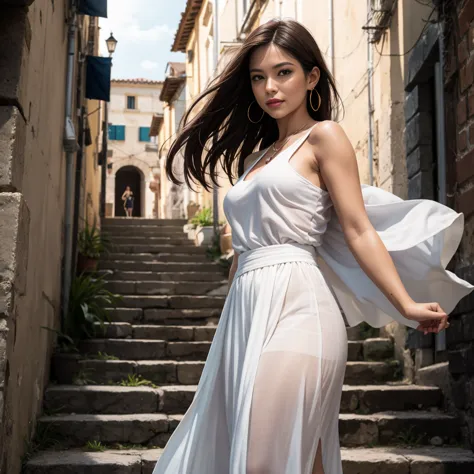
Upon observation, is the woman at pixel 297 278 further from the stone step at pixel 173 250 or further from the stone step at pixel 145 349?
the stone step at pixel 173 250

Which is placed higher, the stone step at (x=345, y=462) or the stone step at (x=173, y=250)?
the stone step at (x=173, y=250)

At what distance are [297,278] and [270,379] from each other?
0.33 meters

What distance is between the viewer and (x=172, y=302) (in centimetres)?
932

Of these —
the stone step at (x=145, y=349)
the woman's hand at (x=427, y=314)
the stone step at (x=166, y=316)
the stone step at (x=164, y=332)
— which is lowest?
the stone step at (x=145, y=349)

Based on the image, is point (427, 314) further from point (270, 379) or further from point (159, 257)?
point (159, 257)

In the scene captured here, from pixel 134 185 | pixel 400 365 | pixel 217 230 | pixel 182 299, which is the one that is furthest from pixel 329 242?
pixel 134 185

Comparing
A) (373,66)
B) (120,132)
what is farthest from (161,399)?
(120,132)

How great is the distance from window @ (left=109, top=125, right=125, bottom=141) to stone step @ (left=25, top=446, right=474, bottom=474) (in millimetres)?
39804

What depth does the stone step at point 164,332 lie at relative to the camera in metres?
8.25

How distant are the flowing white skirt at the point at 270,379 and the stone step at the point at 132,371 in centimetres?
455

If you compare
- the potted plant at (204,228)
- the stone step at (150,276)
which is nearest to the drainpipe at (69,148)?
the stone step at (150,276)

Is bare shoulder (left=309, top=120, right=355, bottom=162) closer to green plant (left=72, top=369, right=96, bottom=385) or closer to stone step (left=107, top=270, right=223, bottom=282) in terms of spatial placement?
green plant (left=72, top=369, right=96, bottom=385)

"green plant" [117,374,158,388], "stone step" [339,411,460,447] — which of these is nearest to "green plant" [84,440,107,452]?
"green plant" [117,374,158,388]

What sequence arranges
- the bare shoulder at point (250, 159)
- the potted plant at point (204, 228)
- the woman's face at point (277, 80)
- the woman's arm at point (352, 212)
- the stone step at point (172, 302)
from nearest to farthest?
the woman's arm at point (352, 212)
the woman's face at point (277, 80)
the bare shoulder at point (250, 159)
the stone step at point (172, 302)
the potted plant at point (204, 228)
